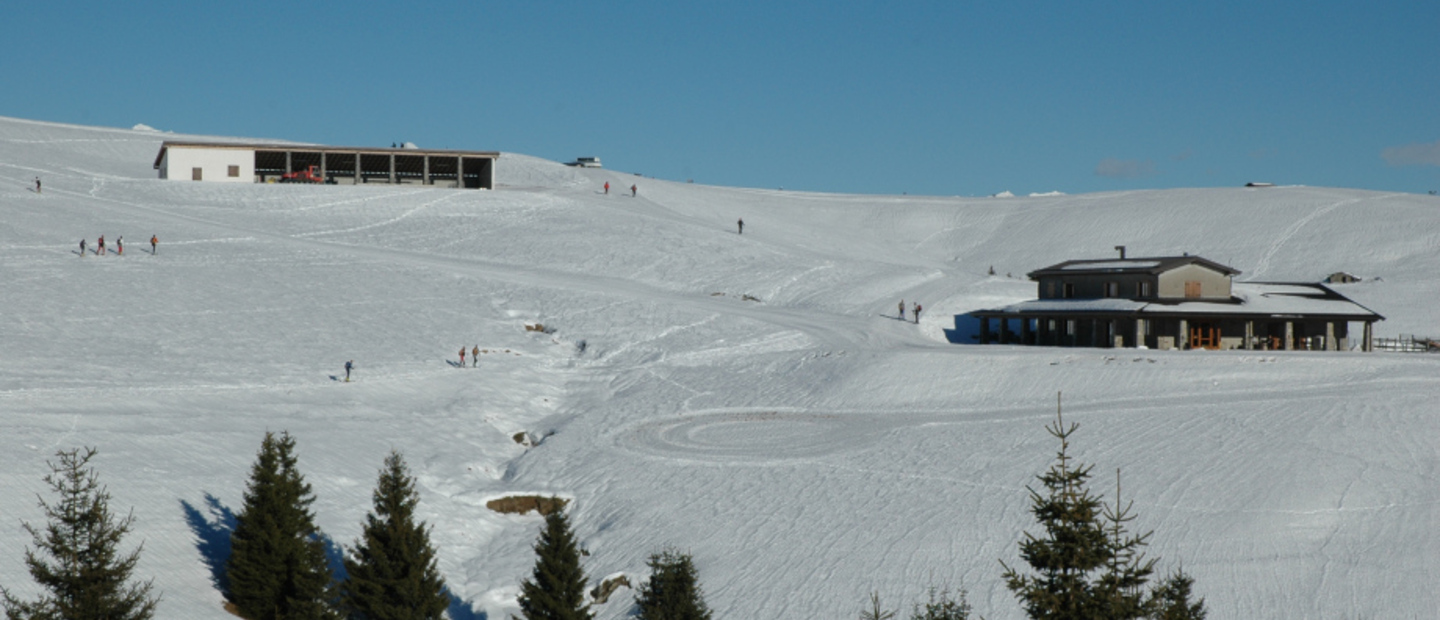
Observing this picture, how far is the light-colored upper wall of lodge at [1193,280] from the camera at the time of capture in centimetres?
6700

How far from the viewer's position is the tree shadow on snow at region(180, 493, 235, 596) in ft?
110

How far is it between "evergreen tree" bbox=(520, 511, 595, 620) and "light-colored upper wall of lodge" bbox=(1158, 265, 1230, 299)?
153ft

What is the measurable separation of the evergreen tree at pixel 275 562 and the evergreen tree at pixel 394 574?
80 cm

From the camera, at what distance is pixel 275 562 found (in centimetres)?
3081

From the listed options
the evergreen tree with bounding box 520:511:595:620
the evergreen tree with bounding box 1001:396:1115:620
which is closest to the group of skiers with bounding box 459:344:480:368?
the evergreen tree with bounding box 520:511:595:620

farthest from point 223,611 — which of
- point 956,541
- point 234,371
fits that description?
point 234,371

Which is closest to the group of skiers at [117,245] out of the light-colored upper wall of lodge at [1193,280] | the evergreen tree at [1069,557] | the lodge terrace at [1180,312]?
the lodge terrace at [1180,312]

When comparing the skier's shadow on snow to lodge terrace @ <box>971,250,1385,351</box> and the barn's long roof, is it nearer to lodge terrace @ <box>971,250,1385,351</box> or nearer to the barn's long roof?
lodge terrace @ <box>971,250,1385,351</box>

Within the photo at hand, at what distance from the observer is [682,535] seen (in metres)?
40.1

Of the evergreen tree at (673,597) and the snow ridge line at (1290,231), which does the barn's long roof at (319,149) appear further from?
the evergreen tree at (673,597)

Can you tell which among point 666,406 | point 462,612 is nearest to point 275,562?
point 462,612

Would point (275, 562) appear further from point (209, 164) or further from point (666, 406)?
point (209, 164)

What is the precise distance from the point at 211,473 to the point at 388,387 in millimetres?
16064

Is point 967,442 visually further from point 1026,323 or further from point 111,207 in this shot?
point 111,207
